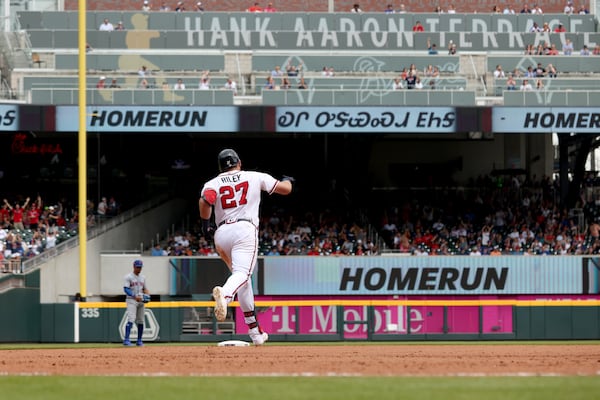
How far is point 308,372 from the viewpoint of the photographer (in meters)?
9.77

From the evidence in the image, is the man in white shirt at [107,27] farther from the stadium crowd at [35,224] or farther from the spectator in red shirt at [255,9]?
the stadium crowd at [35,224]

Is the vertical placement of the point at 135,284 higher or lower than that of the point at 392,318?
higher

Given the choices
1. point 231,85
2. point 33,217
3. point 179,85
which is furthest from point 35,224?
point 231,85

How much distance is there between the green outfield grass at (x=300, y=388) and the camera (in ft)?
26.7

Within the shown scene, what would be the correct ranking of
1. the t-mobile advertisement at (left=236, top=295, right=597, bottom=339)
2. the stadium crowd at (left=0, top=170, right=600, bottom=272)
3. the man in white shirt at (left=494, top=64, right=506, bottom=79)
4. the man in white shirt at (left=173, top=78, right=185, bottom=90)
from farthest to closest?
the man in white shirt at (left=494, top=64, right=506, bottom=79) → the man in white shirt at (left=173, top=78, right=185, bottom=90) → the stadium crowd at (left=0, top=170, right=600, bottom=272) → the t-mobile advertisement at (left=236, top=295, right=597, bottom=339)

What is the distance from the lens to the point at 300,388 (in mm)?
8531

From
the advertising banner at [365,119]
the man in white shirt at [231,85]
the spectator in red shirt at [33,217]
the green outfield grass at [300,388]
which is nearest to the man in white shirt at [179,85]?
the man in white shirt at [231,85]

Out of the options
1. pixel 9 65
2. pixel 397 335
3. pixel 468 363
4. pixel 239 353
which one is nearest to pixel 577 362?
pixel 468 363

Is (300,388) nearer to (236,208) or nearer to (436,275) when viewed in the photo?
(236,208)

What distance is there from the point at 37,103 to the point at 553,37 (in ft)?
59.2

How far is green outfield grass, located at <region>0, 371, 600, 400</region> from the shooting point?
8148 millimetres

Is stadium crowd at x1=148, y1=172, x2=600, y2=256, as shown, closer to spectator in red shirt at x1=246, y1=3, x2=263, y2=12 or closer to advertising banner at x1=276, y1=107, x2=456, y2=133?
advertising banner at x1=276, y1=107, x2=456, y2=133

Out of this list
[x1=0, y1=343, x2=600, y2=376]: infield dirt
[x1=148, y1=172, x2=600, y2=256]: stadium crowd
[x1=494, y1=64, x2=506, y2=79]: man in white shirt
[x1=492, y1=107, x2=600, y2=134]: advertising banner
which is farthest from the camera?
[x1=494, y1=64, x2=506, y2=79]: man in white shirt

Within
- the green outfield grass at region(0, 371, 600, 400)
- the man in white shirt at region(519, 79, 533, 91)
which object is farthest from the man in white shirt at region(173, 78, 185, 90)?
the green outfield grass at region(0, 371, 600, 400)
